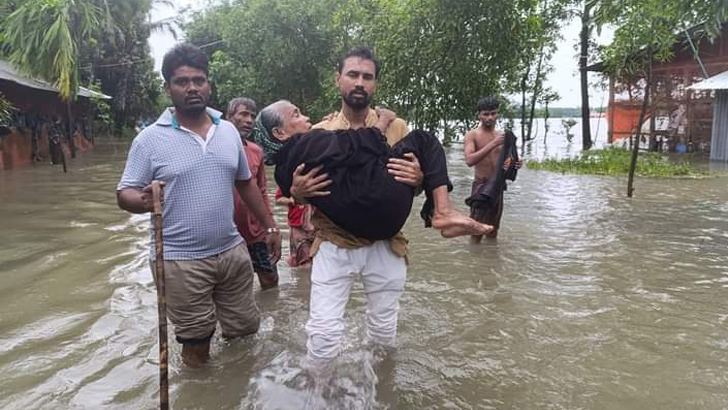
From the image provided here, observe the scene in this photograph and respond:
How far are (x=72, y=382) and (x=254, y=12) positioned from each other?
59.1 feet

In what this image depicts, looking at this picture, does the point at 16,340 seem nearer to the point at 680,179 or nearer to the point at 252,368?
the point at 252,368

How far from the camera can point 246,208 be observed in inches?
168

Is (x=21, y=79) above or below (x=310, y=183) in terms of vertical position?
above

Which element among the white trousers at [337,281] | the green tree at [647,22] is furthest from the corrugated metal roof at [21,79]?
the white trousers at [337,281]

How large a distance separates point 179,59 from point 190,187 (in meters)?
A: 0.67

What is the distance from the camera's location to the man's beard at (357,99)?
3057 millimetres

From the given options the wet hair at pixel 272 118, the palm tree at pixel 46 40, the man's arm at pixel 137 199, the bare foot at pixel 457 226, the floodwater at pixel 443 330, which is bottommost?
the floodwater at pixel 443 330

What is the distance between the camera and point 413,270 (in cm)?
593

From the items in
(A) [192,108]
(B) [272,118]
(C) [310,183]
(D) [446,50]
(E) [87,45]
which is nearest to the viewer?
(C) [310,183]

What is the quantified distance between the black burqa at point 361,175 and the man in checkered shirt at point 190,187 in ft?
1.48

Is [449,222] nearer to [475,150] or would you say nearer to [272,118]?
[272,118]

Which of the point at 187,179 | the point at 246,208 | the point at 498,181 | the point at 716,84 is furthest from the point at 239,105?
the point at 716,84

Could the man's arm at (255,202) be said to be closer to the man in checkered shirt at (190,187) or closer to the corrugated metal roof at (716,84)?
the man in checkered shirt at (190,187)

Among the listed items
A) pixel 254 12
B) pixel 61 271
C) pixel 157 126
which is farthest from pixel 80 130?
pixel 157 126
